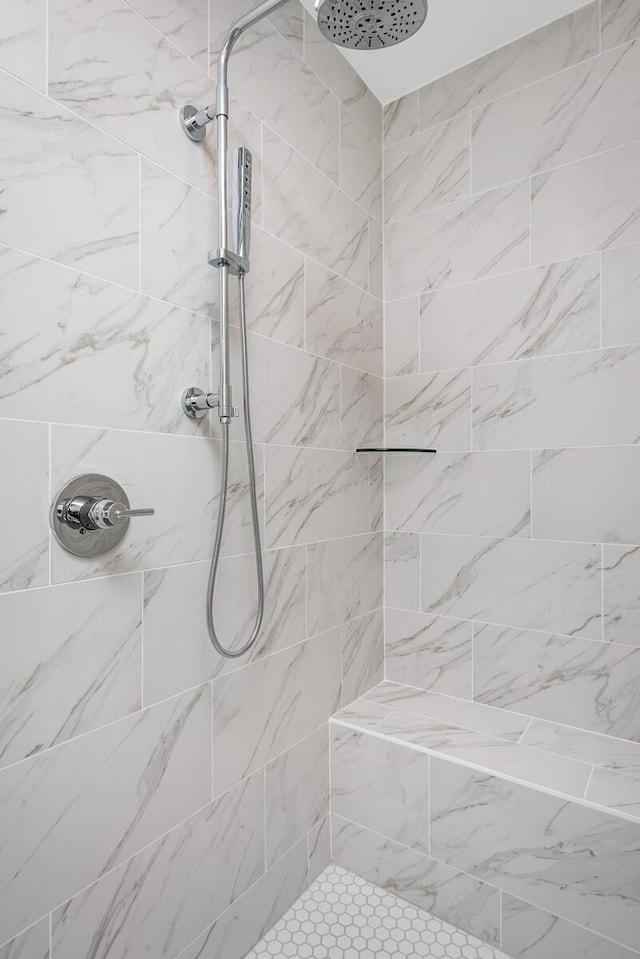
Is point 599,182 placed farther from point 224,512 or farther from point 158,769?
point 158,769

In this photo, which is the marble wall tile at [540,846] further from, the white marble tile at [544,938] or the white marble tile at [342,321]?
the white marble tile at [342,321]

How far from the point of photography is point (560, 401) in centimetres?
153

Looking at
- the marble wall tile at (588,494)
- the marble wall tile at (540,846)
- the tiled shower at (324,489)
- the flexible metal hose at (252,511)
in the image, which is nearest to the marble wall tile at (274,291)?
the tiled shower at (324,489)

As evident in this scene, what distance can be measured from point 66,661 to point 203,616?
31 centimetres

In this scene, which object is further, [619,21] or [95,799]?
[619,21]

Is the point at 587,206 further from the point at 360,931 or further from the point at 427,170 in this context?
the point at 360,931

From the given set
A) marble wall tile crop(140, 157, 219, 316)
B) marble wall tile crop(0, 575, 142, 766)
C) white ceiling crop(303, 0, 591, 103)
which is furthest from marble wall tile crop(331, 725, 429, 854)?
white ceiling crop(303, 0, 591, 103)

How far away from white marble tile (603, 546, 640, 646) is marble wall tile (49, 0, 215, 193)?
4.65 feet

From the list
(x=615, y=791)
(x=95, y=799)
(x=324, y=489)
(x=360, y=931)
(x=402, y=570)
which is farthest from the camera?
(x=402, y=570)

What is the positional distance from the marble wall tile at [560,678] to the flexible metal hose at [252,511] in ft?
2.72

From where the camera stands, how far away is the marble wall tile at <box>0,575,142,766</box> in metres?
0.82

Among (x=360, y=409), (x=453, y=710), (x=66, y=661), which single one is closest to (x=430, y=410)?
(x=360, y=409)

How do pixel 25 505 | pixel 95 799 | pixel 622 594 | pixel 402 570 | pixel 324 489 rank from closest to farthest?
pixel 25 505 → pixel 95 799 → pixel 622 594 → pixel 324 489 → pixel 402 570

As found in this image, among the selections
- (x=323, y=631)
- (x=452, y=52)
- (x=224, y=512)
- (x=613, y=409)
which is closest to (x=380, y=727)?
(x=323, y=631)
